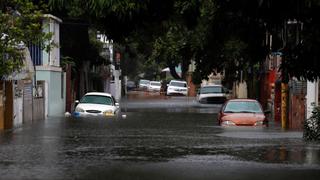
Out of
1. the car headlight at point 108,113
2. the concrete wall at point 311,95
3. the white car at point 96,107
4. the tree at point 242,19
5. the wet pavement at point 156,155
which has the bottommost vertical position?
the wet pavement at point 156,155

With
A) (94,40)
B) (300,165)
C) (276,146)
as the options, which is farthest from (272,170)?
(94,40)

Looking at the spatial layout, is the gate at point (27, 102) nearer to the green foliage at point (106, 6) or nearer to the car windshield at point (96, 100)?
the car windshield at point (96, 100)

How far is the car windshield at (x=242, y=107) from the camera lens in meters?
25.5

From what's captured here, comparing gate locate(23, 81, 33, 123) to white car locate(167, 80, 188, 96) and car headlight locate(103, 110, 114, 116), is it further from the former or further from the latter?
white car locate(167, 80, 188, 96)

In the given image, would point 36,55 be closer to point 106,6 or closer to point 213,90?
point 106,6

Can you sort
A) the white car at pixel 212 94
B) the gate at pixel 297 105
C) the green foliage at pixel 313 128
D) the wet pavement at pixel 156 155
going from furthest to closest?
the white car at pixel 212 94 → the gate at pixel 297 105 → the green foliage at pixel 313 128 → the wet pavement at pixel 156 155

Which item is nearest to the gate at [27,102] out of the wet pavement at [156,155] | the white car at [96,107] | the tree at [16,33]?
the white car at [96,107]

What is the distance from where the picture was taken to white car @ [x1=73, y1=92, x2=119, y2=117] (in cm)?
3219

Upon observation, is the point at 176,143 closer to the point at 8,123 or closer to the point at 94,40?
the point at 8,123

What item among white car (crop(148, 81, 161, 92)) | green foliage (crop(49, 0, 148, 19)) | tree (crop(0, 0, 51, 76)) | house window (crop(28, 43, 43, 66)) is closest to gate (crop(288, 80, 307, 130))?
tree (crop(0, 0, 51, 76))

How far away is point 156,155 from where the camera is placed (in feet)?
50.2

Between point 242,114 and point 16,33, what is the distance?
335 inches

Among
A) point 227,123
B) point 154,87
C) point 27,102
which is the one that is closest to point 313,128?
point 227,123

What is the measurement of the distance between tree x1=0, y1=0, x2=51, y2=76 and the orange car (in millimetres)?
7055
